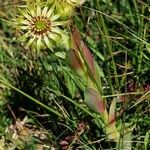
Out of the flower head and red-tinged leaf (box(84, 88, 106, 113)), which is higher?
the flower head

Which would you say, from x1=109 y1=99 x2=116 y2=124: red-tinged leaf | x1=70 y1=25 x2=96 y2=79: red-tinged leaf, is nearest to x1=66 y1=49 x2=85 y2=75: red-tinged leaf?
x1=70 y1=25 x2=96 y2=79: red-tinged leaf

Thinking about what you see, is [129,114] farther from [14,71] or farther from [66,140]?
[14,71]

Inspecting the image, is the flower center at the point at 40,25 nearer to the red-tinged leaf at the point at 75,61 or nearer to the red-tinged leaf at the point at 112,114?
the red-tinged leaf at the point at 75,61

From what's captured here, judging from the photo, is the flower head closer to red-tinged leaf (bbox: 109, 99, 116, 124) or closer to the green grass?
the green grass

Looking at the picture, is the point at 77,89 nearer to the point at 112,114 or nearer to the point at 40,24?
the point at 112,114

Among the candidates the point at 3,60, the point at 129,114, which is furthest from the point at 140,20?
the point at 3,60
